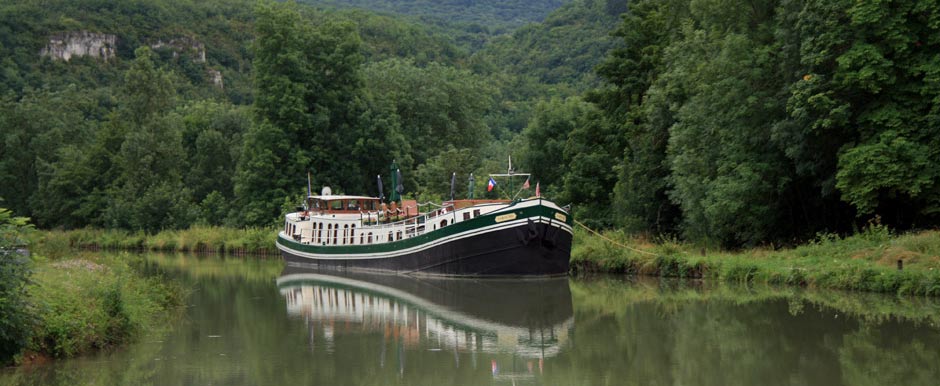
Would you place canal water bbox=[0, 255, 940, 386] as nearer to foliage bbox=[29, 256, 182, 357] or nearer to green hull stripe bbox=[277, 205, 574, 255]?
foliage bbox=[29, 256, 182, 357]

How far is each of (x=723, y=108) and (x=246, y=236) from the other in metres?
38.8

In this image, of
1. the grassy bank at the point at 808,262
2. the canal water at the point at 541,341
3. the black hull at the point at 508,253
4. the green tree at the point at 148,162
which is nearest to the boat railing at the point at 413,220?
the black hull at the point at 508,253

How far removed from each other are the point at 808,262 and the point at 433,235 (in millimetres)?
14955

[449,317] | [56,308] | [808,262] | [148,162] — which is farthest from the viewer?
[148,162]

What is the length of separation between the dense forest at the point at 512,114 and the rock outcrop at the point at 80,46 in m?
0.49

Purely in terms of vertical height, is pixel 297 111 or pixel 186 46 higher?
pixel 186 46

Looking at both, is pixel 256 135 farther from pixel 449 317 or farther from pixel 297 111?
pixel 449 317

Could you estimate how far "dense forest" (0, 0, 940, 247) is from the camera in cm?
3259

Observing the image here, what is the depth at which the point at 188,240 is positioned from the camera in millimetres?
70750

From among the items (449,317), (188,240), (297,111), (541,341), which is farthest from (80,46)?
(541,341)

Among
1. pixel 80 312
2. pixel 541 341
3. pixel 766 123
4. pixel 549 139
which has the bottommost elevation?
pixel 541 341

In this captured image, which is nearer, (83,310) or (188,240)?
(83,310)

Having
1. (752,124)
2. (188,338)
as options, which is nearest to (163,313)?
(188,338)

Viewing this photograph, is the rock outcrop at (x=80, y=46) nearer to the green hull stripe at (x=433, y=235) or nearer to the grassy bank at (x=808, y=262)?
the green hull stripe at (x=433, y=235)
